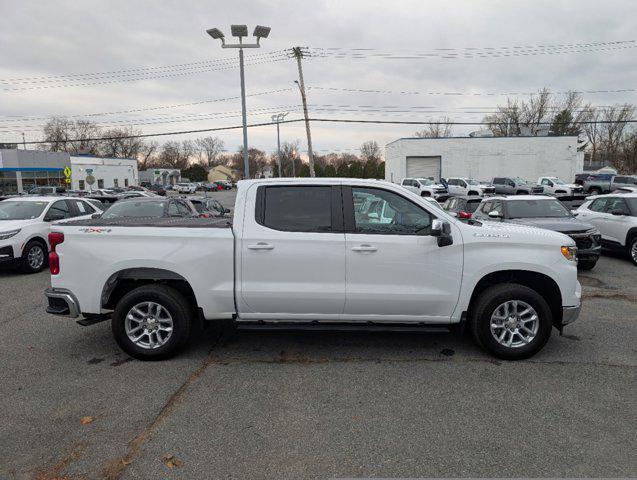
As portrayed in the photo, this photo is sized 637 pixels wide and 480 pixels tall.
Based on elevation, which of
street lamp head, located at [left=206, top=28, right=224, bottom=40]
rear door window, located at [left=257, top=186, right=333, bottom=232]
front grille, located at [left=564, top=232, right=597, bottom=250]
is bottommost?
front grille, located at [left=564, top=232, right=597, bottom=250]

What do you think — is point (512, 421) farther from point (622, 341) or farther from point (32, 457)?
point (32, 457)

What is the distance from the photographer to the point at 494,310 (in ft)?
14.6

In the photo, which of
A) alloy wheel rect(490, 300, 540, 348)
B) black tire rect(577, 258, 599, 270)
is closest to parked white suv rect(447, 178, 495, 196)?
black tire rect(577, 258, 599, 270)

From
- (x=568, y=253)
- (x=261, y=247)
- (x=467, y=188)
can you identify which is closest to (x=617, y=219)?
(x=568, y=253)

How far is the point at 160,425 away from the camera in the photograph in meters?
3.38

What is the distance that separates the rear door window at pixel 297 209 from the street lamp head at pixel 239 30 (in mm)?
13431

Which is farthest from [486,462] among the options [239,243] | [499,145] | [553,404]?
[499,145]

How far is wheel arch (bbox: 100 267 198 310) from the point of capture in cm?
452

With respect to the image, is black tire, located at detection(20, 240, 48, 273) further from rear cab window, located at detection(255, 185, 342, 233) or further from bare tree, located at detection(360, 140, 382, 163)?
bare tree, located at detection(360, 140, 382, 163)

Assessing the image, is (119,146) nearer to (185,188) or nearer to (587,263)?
(185,188)

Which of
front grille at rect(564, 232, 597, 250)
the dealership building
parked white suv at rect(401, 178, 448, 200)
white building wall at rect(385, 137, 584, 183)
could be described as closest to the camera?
front grille at rect(564, 232, 597, 250)

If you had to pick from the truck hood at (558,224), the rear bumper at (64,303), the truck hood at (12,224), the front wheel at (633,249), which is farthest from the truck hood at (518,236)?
the truck hood at (12,224)

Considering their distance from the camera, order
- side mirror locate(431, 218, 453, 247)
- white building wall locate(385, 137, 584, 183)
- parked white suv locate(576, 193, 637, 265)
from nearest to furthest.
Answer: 1. side mirror locate(431, 218, 453, 247)
2. parked white suv locate(576, 193, 637, 265)
3. white building wall locate(385, 137, 584, 183)

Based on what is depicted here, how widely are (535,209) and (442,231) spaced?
7249 mm
